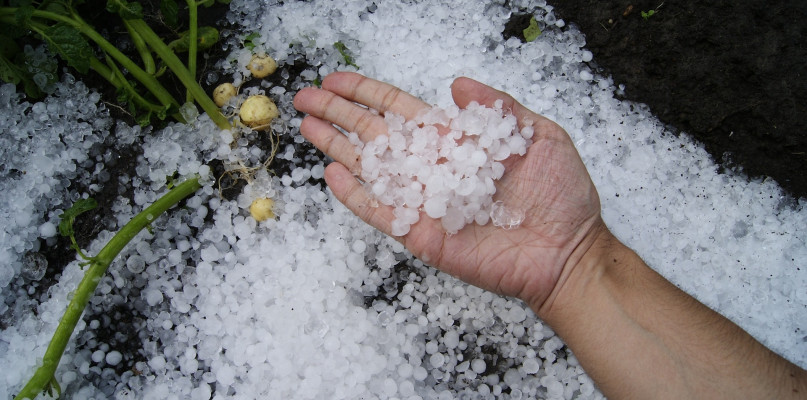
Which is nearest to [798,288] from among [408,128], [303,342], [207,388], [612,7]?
[612,7]

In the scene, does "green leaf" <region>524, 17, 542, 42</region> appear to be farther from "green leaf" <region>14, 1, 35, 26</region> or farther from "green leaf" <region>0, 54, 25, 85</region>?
"green leaf" <region>0, 54, 25, 85</region>

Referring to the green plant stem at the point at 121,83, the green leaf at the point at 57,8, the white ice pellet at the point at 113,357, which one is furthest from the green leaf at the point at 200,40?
the white ice pellet at the point at 113,357

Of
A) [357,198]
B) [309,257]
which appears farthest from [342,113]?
[309,257]

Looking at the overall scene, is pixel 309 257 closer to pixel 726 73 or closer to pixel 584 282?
pixel 584 282

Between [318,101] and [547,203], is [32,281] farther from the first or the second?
[547,203]

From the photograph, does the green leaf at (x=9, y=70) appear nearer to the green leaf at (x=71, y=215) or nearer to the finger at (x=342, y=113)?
the green leaf at (x=71, y=215)

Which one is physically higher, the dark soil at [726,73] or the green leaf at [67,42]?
the dark soil at [726,73]
